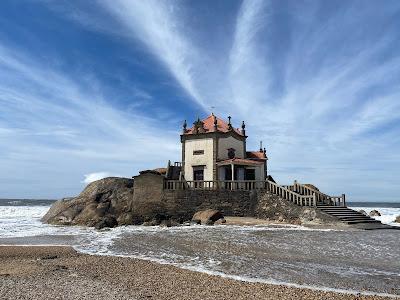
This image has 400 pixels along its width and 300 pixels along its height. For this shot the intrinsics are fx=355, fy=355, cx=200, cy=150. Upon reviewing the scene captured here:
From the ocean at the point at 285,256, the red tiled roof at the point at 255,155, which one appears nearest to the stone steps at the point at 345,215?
the ocean at the point at 285,256

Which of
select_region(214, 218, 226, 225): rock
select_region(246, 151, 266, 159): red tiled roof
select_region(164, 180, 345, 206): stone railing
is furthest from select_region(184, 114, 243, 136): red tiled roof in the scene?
select_region(214, 218, 226, 225): rock

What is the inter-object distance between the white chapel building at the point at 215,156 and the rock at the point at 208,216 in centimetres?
513

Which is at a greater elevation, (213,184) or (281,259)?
(213,184)

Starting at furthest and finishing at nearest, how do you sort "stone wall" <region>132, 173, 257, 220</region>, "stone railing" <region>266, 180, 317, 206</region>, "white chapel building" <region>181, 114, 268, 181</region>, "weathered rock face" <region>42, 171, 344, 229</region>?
"white chapel building" <region>181, 114, 268, 181</region>, "stone wall" <region>132, 173, 257, 220</region>, "weathered rock face" <region>42, 171, 344, 229</region>, "stone railing" <region>266, 180, 317, 206</region>

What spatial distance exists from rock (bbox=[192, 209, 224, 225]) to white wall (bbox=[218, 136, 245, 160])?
22.9 ft

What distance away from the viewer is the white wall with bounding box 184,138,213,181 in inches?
1373

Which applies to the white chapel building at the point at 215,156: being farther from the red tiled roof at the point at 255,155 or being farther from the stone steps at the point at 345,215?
the stone steps at the point at 345,215

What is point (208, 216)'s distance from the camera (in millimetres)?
28766

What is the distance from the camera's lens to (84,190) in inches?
1350

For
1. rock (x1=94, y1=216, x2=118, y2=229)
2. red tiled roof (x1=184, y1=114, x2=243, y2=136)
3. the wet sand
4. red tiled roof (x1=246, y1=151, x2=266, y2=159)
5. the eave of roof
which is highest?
red tiled roof (x1=184, y1=114, x2=243, y2=136)

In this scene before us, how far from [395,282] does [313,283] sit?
7.41 feet

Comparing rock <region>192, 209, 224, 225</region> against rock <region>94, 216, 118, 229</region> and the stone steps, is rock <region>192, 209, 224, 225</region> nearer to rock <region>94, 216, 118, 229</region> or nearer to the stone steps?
rock <region>94, 216, 118, 229</region>

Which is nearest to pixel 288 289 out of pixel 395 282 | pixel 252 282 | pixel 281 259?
pixel 252 282

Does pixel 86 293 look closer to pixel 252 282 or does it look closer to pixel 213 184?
pixel 252 282
